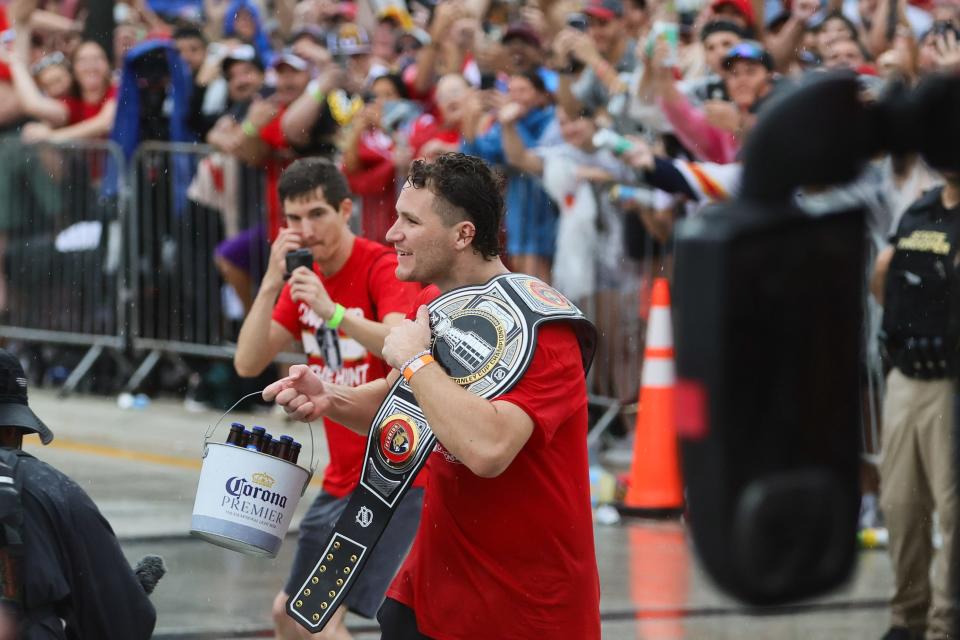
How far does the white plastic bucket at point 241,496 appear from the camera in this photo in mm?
4949

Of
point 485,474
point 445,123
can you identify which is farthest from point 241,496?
point 445,123

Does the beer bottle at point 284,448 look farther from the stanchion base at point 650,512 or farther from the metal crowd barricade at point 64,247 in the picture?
the metal crowd barricade at point 64,247

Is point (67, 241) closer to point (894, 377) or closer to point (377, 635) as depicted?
point (377, 635)

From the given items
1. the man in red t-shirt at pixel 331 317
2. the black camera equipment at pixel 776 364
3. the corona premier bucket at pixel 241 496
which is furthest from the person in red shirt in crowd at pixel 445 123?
the black camera equipment at pixel 776 364

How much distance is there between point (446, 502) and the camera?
448cm

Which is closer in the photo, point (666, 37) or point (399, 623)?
point (399, 623)

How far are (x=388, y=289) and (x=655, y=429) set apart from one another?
3.35 meters

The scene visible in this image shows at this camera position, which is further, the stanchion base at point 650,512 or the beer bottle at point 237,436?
the stanchion base at point 650,512

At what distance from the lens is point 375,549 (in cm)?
590

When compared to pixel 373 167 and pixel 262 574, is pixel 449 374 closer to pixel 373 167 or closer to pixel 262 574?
pixel 262 574

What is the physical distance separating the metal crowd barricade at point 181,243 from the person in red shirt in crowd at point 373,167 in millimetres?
1106

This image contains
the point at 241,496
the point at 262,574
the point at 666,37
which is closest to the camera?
the point at 241,496

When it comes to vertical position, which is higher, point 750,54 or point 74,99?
point 750,54

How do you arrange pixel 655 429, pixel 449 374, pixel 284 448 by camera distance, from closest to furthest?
pixel 449 374 → pixel 284 448 → pixel 655 429
